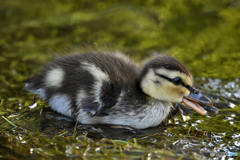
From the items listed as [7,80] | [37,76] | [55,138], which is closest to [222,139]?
[55,138]

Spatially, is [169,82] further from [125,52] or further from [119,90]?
[125,52]

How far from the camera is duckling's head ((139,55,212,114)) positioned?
9.39 ft

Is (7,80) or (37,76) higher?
(37,76)

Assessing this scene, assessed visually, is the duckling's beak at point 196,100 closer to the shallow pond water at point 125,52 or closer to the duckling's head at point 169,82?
the duckling's head at point 169,82

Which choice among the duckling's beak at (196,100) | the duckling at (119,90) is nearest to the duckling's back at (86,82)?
the duckling at (119,90)

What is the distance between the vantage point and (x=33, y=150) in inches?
97.3

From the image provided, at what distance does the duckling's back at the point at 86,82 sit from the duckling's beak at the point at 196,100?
44 cm

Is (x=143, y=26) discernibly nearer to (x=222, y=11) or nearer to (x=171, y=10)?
(x=171, y=10)

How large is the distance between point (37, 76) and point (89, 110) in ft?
2.50

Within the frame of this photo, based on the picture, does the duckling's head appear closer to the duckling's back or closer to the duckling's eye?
the duckling's eye

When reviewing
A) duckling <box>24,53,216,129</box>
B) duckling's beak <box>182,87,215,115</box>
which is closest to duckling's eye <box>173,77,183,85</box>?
duckling <box>24,53,216,129</box>

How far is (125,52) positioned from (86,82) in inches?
65.8

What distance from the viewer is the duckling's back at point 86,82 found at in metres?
2.82

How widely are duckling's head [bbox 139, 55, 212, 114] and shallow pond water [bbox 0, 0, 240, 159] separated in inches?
9.5
